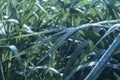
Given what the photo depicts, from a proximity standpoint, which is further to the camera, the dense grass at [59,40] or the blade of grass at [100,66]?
the dense grass at [59,40]

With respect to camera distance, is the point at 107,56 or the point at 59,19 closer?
the point at 107,56

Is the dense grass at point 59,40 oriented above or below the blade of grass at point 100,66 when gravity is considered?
below

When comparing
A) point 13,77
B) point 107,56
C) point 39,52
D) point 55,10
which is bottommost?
point 13,77

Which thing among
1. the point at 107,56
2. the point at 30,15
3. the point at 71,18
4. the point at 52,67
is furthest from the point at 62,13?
the point at 107,56

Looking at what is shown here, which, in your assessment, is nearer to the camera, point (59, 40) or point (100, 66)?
point (100, 66)

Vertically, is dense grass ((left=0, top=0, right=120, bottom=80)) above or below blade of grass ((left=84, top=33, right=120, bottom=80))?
below

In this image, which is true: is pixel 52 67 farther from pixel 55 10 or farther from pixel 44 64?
pixel 55 10

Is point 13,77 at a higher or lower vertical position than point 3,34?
lower

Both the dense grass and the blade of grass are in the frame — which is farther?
the dense grass
